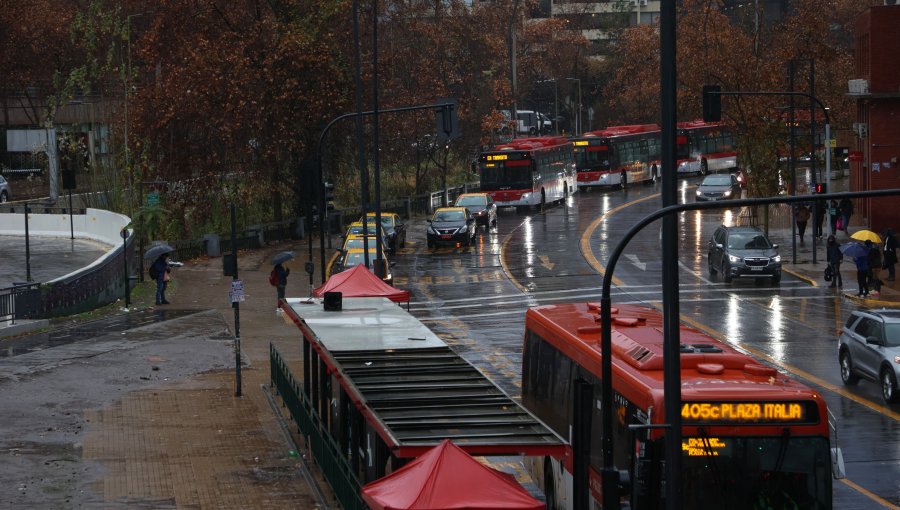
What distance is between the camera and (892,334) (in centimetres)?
2509

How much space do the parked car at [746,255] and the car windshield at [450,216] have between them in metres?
13.5

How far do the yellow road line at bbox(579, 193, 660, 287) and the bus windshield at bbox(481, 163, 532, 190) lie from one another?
4449 millimetres

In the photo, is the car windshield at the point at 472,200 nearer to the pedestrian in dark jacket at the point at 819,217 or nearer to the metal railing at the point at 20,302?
the pedestrian in dark jacket at the point at 819,217

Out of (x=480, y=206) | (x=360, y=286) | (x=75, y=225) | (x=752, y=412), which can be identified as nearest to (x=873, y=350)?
(x=360, y=286)

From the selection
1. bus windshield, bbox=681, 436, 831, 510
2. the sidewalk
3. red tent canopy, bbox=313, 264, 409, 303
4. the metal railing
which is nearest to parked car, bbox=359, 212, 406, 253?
the metal railing

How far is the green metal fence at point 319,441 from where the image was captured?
1578 centimetres

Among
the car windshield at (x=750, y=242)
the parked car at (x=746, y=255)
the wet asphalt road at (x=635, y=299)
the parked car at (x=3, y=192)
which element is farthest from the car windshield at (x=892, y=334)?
the parked car at (x=3, y=192)

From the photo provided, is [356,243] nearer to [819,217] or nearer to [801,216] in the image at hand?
[801,216]

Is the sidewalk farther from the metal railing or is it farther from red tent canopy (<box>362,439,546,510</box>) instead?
red tent canopy (<box>362,439,546,510</box>)

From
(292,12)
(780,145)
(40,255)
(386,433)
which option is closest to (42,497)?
(386,433)

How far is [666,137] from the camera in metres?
12.8

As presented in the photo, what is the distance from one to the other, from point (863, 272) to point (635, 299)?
662cm

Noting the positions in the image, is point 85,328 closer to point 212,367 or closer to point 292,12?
point 212,367

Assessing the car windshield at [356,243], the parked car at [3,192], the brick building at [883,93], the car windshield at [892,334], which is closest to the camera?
the car windshield at [892,334]
